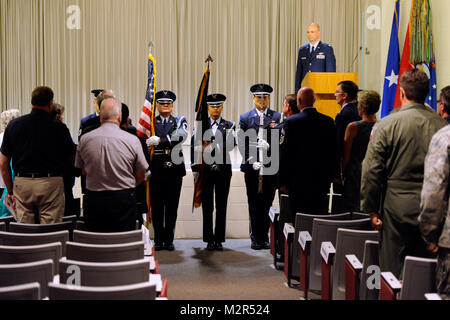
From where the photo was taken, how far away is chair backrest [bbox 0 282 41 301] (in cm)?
194

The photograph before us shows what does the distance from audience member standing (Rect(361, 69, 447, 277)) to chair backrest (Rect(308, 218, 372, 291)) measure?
54cm

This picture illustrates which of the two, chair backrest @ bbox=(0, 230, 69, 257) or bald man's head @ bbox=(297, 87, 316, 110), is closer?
chair backrest @ bbox=(0, 230, 69, 257)

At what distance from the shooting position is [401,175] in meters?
3.04

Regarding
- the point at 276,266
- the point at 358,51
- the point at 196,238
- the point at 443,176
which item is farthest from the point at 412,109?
the point at 358,51

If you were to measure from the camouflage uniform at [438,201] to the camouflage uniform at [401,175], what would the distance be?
51 cm

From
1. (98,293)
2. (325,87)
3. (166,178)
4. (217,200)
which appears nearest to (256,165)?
(217,200)

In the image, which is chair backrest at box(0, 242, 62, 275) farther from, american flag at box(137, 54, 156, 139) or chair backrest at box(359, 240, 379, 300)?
american flag at box(137, 54, 156, 139)

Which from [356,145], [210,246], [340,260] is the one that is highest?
[356,145]

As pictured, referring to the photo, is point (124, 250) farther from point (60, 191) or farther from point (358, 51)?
point (358, 51)

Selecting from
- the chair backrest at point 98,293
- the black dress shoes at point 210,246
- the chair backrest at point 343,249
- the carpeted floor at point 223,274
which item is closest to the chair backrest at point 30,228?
the carpeted floor at point 223,274

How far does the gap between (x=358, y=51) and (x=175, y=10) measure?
3002 millimetres

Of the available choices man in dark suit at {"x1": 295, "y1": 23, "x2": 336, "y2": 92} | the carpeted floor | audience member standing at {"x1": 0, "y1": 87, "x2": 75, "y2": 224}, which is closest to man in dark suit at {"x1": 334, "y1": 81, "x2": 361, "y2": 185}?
the carpeted floor

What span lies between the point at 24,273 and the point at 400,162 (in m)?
1.96

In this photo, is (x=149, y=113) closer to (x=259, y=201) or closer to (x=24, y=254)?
(x=259, y=201)
